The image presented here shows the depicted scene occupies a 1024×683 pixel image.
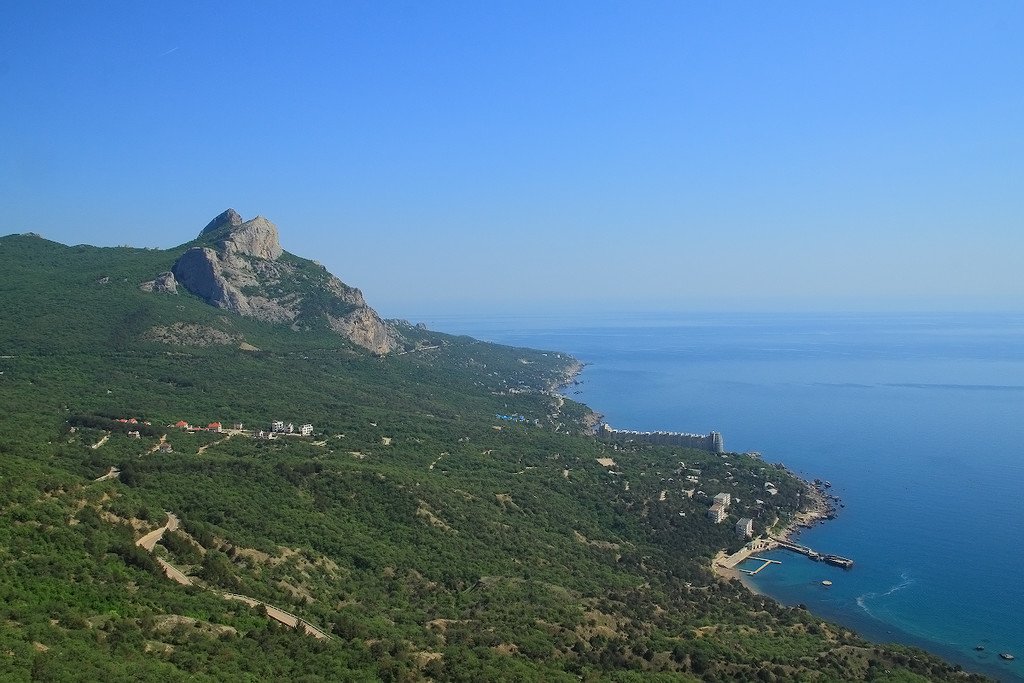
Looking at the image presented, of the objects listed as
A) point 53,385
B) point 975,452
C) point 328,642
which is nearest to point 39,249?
point 53,385

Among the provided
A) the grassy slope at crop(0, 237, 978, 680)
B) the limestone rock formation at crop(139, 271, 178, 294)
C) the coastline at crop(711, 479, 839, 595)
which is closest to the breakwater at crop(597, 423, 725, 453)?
the grassy slope at crop(0, 237, 978, 680)

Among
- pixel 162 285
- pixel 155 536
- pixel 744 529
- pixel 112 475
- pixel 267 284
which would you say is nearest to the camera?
pixel 155 536

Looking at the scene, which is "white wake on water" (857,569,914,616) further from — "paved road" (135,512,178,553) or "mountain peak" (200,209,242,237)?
"mountain peak" (200,209,242,237)

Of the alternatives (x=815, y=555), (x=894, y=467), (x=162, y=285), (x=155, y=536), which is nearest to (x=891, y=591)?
(x=815, y=555)

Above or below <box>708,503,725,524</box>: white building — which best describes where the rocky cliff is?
above

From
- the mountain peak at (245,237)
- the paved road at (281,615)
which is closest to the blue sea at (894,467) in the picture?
the paved road at (281,615)

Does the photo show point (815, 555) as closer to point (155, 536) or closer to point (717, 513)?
point (717, 513)
